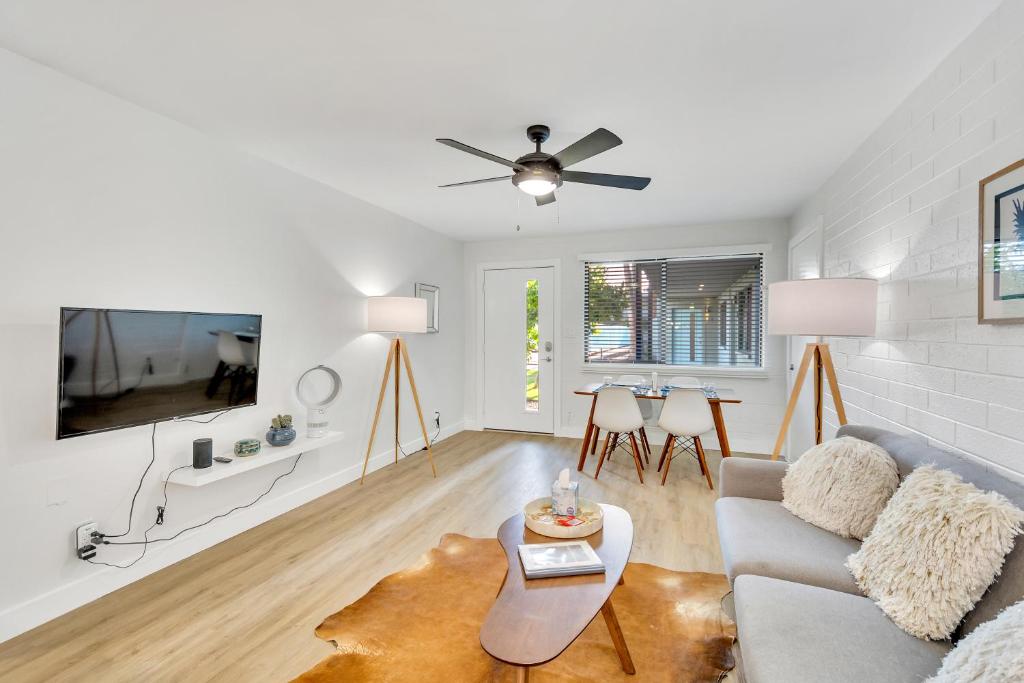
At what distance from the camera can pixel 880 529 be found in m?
1.57

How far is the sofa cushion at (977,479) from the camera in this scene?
1.18 m

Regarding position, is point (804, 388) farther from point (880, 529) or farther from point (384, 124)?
point (384, 124)

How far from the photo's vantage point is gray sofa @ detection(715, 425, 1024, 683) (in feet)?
3.87

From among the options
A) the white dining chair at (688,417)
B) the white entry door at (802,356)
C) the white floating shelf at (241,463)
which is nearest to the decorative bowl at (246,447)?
the white floating shelf at (241,463)

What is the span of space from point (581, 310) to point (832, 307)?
317cm

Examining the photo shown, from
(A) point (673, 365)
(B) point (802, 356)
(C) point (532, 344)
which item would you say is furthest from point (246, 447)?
(A) point (673, 365)

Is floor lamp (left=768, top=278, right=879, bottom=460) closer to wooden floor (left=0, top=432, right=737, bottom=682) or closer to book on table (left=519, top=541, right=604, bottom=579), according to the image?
wooden floor (left=0, top=432, right=737, bottom=682)

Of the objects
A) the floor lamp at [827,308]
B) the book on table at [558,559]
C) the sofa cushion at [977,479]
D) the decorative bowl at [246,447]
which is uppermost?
the floor lamp at [827,308]

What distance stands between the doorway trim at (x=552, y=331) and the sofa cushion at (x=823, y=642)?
4.03m

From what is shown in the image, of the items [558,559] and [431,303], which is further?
[431,303]

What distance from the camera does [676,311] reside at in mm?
5168

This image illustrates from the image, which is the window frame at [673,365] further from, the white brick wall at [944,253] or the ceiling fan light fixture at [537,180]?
the ceiling fan light fixture at [537,180]

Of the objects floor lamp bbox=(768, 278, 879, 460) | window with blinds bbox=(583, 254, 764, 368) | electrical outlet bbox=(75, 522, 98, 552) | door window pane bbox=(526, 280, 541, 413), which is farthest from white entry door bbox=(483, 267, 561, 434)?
electrical outlet bbox=(75, 522, 98, 552)

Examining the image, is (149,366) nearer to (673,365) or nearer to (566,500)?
(566,500)
